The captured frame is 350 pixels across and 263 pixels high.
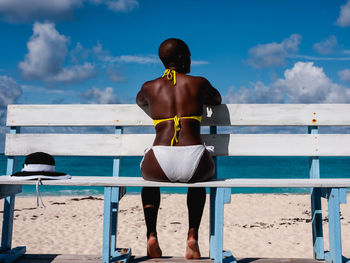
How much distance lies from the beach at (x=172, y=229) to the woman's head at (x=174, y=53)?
4.45m

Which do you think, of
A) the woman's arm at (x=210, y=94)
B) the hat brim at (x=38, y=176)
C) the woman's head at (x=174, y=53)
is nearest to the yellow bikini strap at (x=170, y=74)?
the woman's head at (x=174, y=53)

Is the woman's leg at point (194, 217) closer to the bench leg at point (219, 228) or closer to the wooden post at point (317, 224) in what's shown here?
the bench leg at point (219, 228)

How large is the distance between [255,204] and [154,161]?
38.2ft

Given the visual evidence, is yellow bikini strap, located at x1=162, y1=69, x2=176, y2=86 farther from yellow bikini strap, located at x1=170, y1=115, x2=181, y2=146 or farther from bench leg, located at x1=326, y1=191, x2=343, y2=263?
bench leg, located at x1=326, y1=191, x2=343, y2=263

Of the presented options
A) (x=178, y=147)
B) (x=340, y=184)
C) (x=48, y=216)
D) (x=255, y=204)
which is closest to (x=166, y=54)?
(x=178, y=147)

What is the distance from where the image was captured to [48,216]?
35.1ft

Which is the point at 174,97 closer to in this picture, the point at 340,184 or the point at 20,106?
Answer: the point at 340,184

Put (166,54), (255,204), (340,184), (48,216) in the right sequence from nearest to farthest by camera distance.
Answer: (340,184)
(166,54)
(48,216)
(255,204)

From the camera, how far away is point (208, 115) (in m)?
3.56

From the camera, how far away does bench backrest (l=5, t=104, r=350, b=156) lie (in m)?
3.54

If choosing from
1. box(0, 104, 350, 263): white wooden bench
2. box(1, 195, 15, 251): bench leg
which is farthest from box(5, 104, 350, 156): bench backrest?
box(1, 195, 15, 251): bench leg

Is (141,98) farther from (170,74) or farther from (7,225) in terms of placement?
(7,225)

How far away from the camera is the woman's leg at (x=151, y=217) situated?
287 centimetres

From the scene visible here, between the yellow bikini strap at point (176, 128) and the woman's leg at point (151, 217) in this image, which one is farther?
the woman's leg at point (151, 217)
